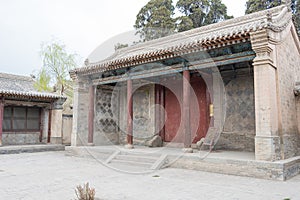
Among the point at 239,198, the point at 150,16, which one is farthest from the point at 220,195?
the point at 150,16

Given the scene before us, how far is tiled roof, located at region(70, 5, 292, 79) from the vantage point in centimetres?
594

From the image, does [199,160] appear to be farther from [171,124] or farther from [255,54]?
[171,124]

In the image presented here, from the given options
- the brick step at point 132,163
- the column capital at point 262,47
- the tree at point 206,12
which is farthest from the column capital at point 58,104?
the tree at point 206,12

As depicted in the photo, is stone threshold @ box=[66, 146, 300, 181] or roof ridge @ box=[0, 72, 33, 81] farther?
roof ridge @ box=[0, 72, 33, 81]

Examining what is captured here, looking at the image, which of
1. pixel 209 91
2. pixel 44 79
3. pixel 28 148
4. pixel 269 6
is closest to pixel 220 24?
pixel 209 91

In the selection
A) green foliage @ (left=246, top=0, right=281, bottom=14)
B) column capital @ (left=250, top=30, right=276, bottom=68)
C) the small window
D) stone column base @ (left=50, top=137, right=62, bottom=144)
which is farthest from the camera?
green foliage @ (left=246, top=0, right=281, bottom=14)

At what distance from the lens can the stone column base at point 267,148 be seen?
554 cm

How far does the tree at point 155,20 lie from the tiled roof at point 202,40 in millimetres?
5996

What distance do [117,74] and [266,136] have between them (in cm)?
586

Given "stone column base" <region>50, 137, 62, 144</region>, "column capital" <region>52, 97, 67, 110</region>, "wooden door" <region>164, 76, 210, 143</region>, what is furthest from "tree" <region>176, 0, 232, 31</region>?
"stone column base" <region>50, 137, 62, 144</region>

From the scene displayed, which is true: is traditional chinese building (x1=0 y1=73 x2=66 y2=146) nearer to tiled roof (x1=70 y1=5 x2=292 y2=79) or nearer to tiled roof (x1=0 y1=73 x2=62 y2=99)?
tiled roof (x1=0 y1=73 x2=62 y2=99)

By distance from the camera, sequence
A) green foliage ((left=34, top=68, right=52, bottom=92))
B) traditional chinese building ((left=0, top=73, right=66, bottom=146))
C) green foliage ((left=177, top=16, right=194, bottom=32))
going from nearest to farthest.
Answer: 1. traditional chinese building ((left=0, top=73, right=66, bottom=146))
2. green foliage ((left=34, top=68, right=52, bottom=92))
3. green foliage ((left=177, top=16, right=194, bottom=32))

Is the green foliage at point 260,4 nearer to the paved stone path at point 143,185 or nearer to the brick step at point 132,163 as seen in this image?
the paved stone path at point 143,185

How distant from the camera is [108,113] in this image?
11.5 meters
